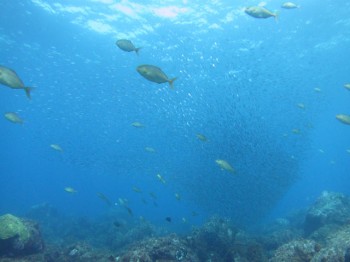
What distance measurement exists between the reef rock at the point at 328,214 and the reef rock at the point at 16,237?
12.7 meters

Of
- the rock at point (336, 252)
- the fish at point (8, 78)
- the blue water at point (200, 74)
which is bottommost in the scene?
the blue water at point (200, 74)

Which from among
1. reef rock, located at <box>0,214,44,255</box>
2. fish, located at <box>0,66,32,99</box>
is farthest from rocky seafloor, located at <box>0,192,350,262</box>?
fish, located at <box>0,66,32,99</box>

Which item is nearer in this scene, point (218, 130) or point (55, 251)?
point (55, 251)

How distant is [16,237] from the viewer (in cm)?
912

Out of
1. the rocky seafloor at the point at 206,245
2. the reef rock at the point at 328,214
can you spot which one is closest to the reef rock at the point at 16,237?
the rocky seafloor at the point at 206,245

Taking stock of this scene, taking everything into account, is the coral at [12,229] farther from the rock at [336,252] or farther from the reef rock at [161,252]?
the rock at [336,252]

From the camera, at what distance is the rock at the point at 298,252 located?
830 cm

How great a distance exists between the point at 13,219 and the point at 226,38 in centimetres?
2333

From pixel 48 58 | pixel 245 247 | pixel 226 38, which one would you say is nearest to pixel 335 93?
pixel 226 38

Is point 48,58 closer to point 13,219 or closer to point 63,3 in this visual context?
point 63,3

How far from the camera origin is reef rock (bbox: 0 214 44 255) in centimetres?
888

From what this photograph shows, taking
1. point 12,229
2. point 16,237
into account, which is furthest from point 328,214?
point 12,229

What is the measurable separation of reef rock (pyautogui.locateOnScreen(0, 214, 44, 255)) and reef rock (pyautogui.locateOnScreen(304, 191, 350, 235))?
12.7m

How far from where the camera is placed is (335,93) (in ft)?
154
